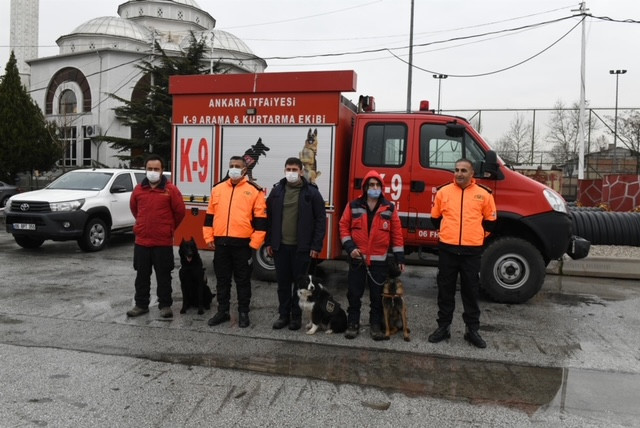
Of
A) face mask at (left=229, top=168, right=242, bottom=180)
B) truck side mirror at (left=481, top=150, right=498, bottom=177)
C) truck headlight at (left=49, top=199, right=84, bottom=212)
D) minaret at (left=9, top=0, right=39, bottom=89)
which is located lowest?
truck headlight at (left=49, top=199, right=84, bottom=212)

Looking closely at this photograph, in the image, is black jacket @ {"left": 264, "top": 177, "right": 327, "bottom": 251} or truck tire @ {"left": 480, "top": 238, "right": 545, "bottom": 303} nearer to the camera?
black jacket @ {"left": 264, "top": 177, "right": 327, "bottom": 251}

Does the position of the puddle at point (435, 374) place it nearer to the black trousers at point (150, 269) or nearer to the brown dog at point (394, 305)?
the brown dog at point (394, 305)

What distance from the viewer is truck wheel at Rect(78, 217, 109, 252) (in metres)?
10.9

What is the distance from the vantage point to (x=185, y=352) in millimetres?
4902

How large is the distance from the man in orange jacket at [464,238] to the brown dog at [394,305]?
0.35m

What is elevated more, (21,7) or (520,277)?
(21,7)

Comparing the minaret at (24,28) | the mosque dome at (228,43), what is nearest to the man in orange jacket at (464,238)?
Result: the mosque dome at (228,43)

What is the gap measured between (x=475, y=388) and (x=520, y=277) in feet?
10.5

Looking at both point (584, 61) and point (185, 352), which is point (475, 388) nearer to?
point (185, 352)

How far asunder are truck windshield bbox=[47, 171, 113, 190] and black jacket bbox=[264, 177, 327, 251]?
7.20 metres

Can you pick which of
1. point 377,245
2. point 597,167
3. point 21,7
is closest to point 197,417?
point 377,245

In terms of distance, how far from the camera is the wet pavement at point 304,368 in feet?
11.9

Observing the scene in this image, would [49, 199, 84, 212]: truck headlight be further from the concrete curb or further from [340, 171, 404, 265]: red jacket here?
the concrete curb

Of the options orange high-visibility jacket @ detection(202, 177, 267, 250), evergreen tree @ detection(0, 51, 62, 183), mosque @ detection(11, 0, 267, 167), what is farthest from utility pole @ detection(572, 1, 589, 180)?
evergreen tree @ detection(0, 51, 62, 183)
